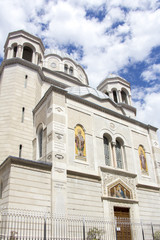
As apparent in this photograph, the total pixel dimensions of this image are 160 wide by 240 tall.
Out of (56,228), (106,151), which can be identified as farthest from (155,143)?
(56,228)

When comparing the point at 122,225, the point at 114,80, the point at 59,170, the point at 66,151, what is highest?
the point at 114,80

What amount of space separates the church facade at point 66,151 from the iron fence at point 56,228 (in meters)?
0.54

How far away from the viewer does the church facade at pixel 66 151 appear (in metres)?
13.7

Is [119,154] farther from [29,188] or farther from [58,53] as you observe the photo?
[58,53]

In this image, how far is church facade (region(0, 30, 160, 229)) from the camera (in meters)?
13.7

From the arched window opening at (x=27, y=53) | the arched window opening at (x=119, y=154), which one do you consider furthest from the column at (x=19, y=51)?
the arched window opening at (x=119, y=154)

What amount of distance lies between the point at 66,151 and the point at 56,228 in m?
4.96

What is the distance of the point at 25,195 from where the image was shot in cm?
1285

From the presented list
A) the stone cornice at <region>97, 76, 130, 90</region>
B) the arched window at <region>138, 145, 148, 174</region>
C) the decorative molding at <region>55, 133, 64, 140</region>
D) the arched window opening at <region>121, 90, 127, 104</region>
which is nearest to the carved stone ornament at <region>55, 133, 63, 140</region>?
the decorative molding at <region>55, 133, 64, 140</region>

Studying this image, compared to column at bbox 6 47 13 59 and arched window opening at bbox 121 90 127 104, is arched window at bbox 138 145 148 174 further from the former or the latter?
column at bbox 6 47 13 59

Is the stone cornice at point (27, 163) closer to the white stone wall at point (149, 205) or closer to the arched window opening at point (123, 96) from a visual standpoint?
the white stone wall at point (149, 205)

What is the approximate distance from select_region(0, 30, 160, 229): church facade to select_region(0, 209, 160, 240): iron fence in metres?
0.54

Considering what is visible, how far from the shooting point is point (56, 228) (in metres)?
12.3

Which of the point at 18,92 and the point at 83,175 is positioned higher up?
the point at 18,92
